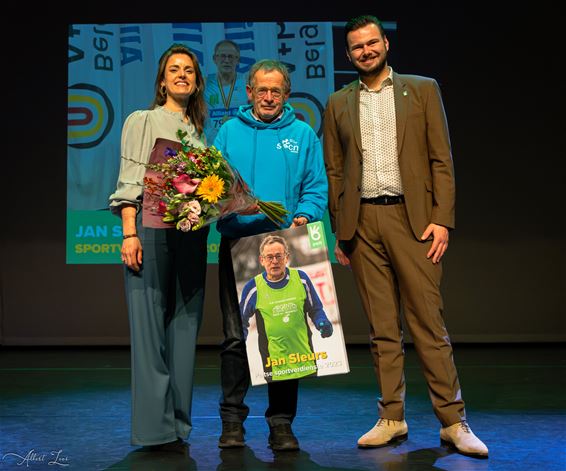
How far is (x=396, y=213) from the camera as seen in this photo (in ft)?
9.60

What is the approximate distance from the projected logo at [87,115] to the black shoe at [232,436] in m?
3.61

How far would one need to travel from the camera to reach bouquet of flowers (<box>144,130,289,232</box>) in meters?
2.58

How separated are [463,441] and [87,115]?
13.9 ft

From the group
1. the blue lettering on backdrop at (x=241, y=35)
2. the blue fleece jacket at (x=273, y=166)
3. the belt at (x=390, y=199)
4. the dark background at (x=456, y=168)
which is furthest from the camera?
the dark background at (x=456, y=168)

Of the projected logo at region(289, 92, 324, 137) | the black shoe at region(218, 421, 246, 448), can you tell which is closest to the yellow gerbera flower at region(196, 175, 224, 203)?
the black shoe at region(218, 421, 246, 448)

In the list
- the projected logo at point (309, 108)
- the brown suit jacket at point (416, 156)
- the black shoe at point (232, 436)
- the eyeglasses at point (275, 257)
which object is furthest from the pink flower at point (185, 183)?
the projected logo at point (309, 108)

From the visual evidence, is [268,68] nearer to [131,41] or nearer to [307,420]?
[307,420]

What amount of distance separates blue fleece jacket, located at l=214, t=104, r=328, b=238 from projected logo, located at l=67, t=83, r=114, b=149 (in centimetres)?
336

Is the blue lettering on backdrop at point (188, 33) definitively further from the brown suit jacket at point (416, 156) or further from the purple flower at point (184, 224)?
the purple flower at point (184, 224)

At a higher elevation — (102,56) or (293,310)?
(102,56)

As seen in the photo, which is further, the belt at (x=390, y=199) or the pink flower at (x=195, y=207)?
the belt at (x=390, y=199)

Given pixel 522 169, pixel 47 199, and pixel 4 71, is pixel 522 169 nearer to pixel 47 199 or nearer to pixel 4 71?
pixel 47 199

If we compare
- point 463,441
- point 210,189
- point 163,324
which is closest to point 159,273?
point 163,324

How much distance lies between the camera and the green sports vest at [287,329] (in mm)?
2719
